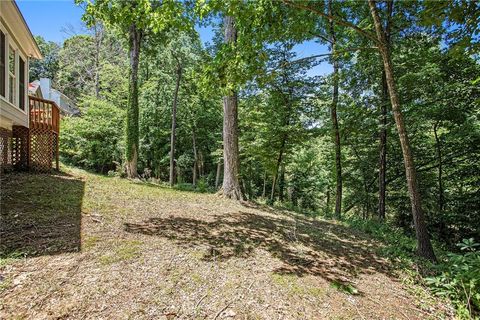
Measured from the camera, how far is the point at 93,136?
14.8 m

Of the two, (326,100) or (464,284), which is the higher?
(326,100)

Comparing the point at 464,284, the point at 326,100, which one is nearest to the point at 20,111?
the point at 464,284

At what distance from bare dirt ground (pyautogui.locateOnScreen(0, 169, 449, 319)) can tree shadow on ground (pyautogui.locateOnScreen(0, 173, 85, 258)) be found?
1 cm

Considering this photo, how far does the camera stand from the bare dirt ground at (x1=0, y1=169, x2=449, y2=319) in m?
2.07

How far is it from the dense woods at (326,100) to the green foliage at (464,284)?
33 millimetres

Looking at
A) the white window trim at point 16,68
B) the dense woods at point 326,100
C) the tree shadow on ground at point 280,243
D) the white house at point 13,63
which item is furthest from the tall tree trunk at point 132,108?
the tree shadow on ground at point 280,243

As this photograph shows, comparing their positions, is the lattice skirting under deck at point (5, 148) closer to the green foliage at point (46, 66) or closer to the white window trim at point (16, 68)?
the white window trim at point (16, 68)

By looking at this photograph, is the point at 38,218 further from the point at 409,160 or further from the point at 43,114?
the point at 409,160

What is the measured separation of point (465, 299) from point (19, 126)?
9429 millimetres

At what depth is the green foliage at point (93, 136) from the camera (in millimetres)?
14203

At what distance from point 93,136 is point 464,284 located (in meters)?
16.4

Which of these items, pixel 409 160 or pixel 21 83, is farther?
pixel 21 83

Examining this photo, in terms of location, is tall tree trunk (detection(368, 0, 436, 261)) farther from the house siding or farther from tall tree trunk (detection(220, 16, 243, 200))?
the house siding

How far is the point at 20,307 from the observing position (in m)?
1.86
